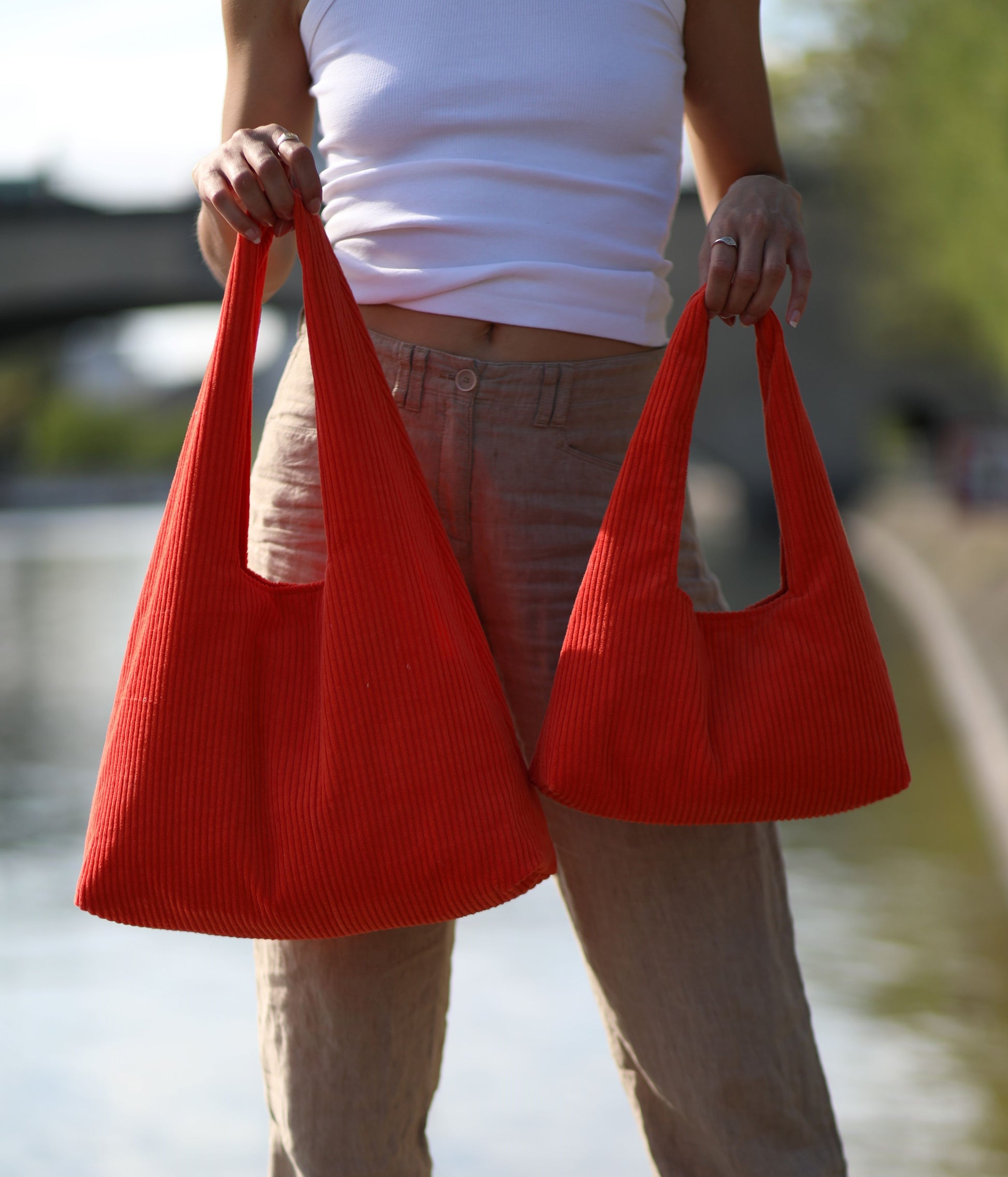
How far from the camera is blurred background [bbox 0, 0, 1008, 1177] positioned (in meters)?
3.09

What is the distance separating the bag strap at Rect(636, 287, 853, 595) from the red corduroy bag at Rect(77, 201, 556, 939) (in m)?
0.20

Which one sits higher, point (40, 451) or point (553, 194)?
point (40, 451)

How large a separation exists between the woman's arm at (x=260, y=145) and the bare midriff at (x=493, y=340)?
0.15 m

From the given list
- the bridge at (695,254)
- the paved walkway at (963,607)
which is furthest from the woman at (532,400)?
the bridge at (695,254)

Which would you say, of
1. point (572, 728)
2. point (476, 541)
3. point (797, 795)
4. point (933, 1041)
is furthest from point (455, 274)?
point (933, 1041)

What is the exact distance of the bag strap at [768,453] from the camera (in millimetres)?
1397

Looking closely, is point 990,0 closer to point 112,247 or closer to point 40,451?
point 112,247

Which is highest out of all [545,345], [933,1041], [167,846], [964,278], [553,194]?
[964,278]

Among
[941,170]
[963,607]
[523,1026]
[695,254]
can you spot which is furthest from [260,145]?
[695,254]

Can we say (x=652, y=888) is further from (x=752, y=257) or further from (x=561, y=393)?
(x=752, y=257)

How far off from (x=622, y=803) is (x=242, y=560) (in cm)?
40

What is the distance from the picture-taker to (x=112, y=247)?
27.2m

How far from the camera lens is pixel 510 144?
4.82 feet

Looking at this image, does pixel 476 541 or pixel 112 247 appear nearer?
pixel 476 541
